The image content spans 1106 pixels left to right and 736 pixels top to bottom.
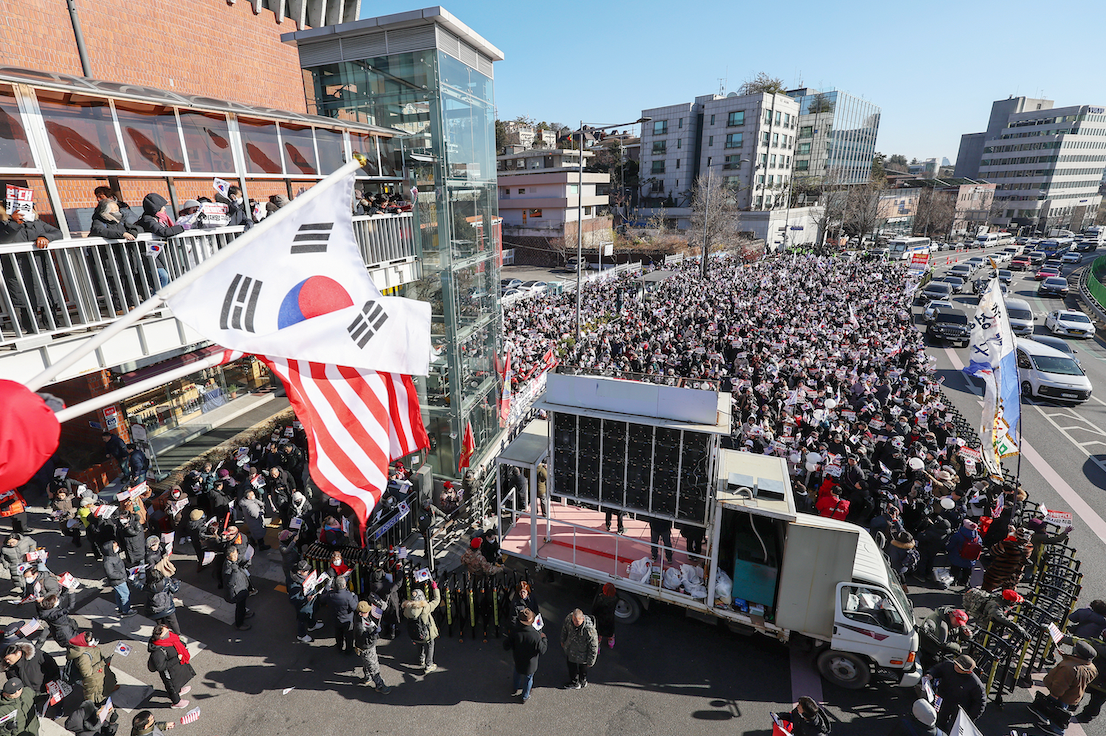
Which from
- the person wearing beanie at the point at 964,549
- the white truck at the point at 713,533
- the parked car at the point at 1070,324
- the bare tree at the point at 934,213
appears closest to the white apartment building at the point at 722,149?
the bare tree at the point at 934,213

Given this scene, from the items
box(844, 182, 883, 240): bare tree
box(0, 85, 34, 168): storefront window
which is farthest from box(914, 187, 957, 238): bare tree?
box(0, 85, 34, 168): storefront window

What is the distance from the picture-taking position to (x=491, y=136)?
13.8m

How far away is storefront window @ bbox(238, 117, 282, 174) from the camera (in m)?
10.1

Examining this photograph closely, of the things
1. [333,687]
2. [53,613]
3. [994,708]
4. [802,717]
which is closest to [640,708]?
[802,717]

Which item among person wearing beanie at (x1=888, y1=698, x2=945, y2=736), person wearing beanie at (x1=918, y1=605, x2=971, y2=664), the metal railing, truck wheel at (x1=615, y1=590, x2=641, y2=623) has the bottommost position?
truck wheel at (x1=615, y1=590, x2=641, y2=623)

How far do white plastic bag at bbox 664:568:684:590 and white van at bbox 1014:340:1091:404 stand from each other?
1834 cm

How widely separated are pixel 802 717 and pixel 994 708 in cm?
382

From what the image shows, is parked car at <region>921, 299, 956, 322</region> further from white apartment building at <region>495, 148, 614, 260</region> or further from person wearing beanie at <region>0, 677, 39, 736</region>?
person wearing beanie at <region>0, 677, 39, 736</region>

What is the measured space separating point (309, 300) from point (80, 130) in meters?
6.44

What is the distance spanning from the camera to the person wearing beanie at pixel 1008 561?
28.4 ft

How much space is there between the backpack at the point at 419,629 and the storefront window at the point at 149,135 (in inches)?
327

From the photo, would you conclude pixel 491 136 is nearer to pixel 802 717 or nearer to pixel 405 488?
pixel 405 488

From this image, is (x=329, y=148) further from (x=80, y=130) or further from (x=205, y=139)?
(x=80, y=130)

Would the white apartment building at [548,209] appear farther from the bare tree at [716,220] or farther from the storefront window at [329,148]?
the storefront window at [329,148]
